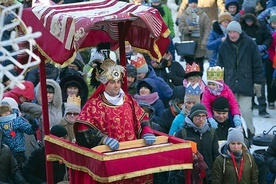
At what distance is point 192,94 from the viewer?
12477 mm

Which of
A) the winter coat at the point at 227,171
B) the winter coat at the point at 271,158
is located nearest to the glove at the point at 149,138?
the winter coat at the point at 227,171

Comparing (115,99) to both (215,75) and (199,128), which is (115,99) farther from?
(215,75)

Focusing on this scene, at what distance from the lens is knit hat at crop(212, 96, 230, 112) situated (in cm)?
1242

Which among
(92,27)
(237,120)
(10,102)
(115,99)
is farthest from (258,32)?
(92,27)

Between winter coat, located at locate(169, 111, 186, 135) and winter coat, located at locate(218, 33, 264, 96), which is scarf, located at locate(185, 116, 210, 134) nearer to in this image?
winter coat, located at locate(169, 111, 186, 135)

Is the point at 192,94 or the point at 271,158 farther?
the point at 192,94

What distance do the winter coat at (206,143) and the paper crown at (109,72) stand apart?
1.74 m

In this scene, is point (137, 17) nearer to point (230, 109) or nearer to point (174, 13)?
point (230, 109)

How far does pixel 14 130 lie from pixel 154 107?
86.5 inches

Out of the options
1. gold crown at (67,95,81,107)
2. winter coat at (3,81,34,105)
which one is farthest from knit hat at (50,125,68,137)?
winter coat at (3,81,34,105)

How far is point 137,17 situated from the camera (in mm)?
9789

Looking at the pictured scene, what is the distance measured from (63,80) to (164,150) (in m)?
3.96

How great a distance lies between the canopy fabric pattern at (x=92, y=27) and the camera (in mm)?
9438

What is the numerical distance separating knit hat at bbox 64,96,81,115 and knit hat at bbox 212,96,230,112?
167 centimetres
